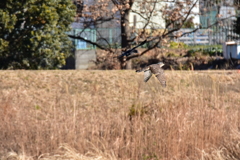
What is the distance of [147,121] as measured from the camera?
8.21 metres

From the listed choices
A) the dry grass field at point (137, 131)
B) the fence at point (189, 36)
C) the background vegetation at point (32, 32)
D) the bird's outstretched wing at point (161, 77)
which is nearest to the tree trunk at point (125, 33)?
the background vegetation at point (32, 32)

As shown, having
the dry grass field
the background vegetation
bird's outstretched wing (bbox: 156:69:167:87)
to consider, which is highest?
the background vegetation

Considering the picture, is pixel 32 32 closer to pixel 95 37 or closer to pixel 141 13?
pixel 141 13

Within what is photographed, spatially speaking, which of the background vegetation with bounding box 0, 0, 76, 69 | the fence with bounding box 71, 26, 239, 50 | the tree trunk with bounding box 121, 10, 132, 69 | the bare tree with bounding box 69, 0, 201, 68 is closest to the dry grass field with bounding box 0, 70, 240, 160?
the background vegetation with bounding box 0, 0, 76, 69

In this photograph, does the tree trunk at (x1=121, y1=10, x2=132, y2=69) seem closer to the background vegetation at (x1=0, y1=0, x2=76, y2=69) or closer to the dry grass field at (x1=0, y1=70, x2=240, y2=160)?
the background vegetation at (x1=0, y1=0, x2=76, y2=69)

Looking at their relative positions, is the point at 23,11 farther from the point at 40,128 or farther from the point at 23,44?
the point at 40,128

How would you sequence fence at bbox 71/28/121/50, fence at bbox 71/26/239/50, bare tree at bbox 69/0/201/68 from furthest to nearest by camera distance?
fence at bbox 71/26/239/50 < fence at bbox 71/28/121/50 < bare tree at bbox 69/0/201/68

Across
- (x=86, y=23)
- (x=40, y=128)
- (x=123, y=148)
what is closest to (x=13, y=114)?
(x=40, y=128)

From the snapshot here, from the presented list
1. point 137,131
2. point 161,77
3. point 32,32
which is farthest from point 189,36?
point 161,77

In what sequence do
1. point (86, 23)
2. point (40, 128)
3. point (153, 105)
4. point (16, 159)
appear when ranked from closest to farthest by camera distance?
point (16, 159)
point (40, 128)
point (153, 105)
point (86, 23)

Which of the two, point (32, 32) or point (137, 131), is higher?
point (32, 32)

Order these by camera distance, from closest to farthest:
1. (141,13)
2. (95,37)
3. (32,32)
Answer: (32,32) → (141,13) → (95,37)

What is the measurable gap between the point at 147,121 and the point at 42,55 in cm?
665

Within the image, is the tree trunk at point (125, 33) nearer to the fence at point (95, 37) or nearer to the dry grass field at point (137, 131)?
the fence at point (95, 37)
